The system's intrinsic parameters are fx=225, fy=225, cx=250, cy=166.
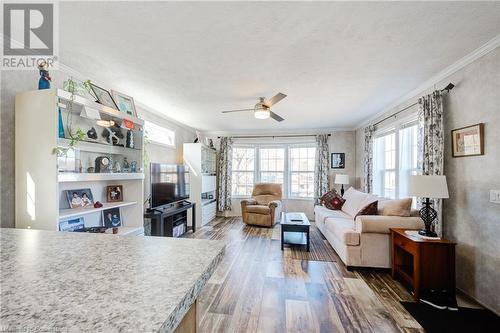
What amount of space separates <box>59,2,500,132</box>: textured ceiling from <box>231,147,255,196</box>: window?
322 centimetres

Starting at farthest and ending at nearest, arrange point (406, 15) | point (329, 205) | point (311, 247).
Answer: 1. point (329, 205)
2. point (311, 247)
3. point (406, 15)

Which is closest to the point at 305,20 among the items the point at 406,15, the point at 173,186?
the point at 406,15

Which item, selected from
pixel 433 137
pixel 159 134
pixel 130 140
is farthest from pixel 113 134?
pixel 433 137

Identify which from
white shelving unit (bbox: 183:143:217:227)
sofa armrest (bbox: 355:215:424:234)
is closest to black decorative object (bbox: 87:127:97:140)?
white shelving unit (bbox: 183:143:217:227)

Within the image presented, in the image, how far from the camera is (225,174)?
639 centimetres

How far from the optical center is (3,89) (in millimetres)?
2008

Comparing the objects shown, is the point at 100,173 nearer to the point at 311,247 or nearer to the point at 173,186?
the point at 173,186

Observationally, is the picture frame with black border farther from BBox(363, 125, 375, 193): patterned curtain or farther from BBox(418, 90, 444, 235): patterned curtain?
BBox(363, 125, 375, 193): patterned curtain

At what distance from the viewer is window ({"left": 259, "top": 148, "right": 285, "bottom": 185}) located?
21.1 ft

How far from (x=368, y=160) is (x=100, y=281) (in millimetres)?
5102

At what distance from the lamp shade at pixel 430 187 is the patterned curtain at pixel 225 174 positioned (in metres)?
4.63

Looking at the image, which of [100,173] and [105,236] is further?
[100,173]

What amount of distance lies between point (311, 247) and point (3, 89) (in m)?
4.29

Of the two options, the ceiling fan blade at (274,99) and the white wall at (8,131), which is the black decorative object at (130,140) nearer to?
the white wall at (8,131)
